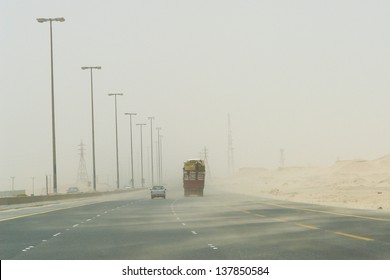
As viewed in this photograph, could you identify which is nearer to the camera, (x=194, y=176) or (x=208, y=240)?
(x=208, y=240)

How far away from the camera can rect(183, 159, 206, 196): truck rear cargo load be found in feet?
269

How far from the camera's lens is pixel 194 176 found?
272 feet

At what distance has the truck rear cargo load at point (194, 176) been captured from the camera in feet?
269

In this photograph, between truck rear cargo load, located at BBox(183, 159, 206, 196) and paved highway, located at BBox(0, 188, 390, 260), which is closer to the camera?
paved highway, located at BBox(0, 188, 390, 260)

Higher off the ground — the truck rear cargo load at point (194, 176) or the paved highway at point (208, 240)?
the truck rear cargo load at point (194, 176)

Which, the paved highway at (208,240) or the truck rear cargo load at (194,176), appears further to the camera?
the truck rear cargo load at (194,176)

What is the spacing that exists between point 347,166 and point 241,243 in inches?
6558

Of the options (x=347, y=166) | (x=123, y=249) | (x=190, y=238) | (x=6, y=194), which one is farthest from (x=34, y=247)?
(x=347, y=166)

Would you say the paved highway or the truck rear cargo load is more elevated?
the truck rear cargo load

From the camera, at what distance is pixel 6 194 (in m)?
95.9

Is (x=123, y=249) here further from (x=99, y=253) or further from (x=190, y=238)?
(x=190, y=238)

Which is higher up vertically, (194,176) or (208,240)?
(194,176)
